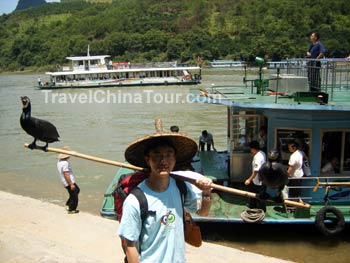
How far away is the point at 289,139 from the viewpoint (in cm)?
761

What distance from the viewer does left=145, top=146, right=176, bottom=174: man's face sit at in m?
2.55

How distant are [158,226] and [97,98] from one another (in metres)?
39.7

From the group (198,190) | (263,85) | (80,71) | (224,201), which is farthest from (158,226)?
(80,71)

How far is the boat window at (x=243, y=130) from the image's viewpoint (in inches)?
331

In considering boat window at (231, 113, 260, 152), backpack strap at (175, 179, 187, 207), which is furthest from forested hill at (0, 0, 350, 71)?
backpack strap at (175, 179, 187, 207)

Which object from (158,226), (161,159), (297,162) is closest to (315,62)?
(297,162)

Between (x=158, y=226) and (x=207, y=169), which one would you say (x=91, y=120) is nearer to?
(x=207, y=169)

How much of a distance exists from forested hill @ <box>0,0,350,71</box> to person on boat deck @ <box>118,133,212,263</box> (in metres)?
90.1

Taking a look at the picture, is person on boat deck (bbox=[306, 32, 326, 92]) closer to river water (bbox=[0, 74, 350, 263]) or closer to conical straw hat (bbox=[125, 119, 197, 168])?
river water (bbox=[0, 74, 350, 263])

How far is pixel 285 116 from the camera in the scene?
24.7 feet

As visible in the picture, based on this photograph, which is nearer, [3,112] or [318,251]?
[318,251]

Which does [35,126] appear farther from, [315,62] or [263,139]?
[315,62]

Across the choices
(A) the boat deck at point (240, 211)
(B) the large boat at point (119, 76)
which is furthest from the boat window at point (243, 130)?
(B) the large boat at point (119, 76)

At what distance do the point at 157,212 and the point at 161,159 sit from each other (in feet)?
1.03
